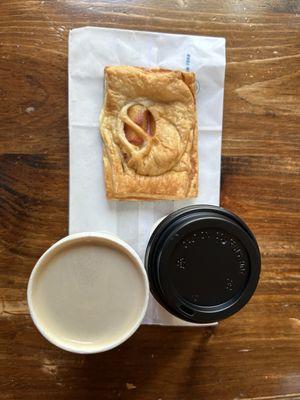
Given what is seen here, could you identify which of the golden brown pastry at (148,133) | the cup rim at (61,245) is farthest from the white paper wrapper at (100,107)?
the cup rim at (61,245)

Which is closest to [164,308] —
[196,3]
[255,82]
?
[255,82]

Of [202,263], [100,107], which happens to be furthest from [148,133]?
[202,263]

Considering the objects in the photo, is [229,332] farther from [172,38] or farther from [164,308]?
[172,38]

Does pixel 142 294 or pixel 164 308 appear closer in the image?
pixel 142 294

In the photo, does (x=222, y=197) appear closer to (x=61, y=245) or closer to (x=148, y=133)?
(x=148, y=133)

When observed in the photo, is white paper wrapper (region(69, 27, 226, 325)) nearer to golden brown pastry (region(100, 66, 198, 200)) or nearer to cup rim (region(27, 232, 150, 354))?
golden brown pastry (region(100, 66, 198, 200))

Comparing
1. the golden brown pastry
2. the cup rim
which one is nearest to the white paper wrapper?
the golden brown pastry

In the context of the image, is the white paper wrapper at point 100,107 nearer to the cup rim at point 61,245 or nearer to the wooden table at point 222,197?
the wooden table at point 222,197
